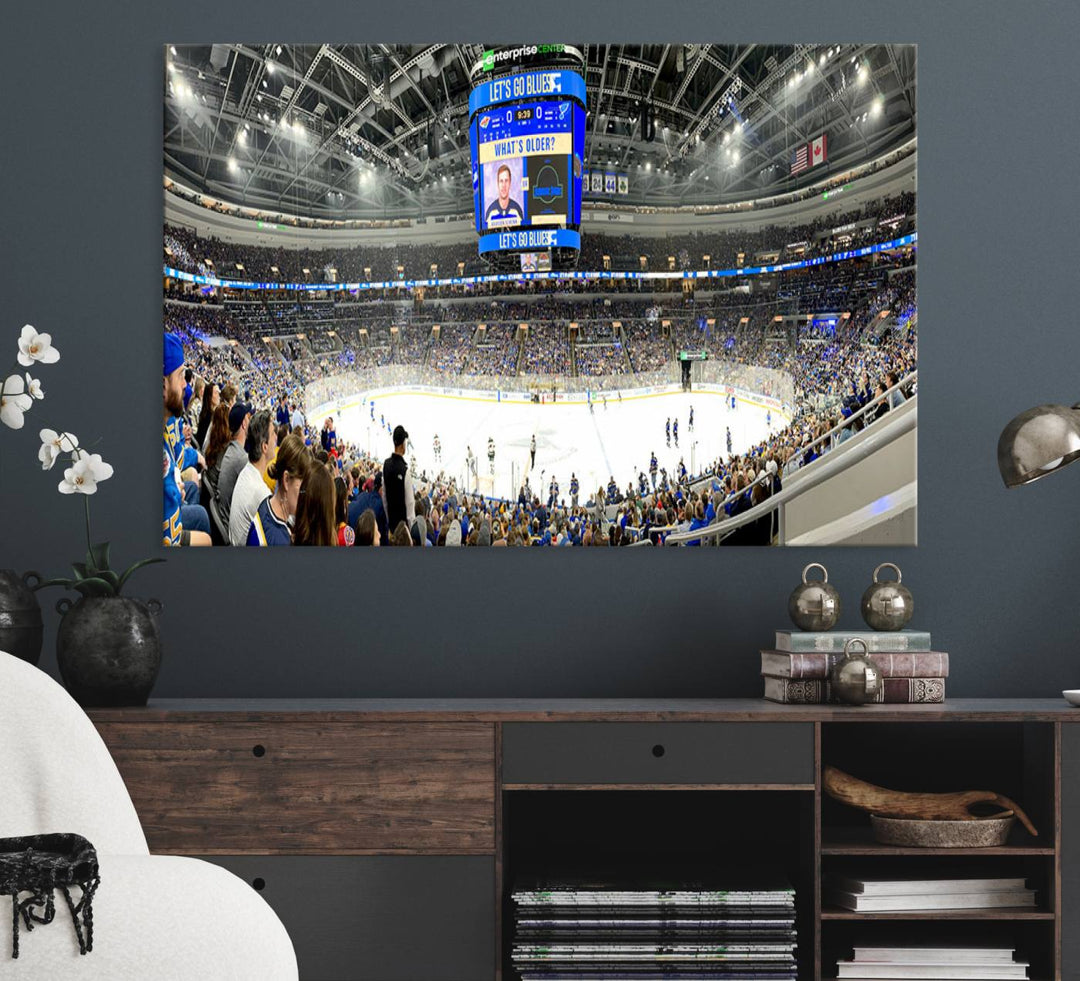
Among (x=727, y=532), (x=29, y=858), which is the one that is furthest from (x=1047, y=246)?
(x=29, y=858)

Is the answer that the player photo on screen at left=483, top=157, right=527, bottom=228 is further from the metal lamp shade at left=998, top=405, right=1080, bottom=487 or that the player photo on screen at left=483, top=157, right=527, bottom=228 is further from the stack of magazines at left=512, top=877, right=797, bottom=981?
the stack of magazines at left=512, top=877, right=797, bottom=981

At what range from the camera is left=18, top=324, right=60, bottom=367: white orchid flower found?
238 centimetres

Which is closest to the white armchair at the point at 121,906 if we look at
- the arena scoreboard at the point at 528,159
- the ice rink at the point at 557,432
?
the ice rink at the point at 557,432

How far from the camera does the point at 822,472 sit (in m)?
2.76

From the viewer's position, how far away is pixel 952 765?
8.87ft

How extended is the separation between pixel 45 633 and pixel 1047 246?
258cm

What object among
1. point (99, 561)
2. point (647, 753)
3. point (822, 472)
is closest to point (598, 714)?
point (647, 753)

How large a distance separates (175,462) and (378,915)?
116 cm

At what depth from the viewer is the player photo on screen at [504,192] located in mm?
2727

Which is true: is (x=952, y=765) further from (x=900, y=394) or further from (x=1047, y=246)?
(x=1047, y=246)

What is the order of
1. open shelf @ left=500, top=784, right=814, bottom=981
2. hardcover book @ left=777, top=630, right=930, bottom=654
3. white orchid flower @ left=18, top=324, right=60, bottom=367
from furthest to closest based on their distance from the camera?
open shelf @ left=500, top=784, right=814, bottom=981 → hardcover book @ left=777, top=630, right=930, bottom=654 → white orchid flower @ left=18, top=324, right=60, bottom=367

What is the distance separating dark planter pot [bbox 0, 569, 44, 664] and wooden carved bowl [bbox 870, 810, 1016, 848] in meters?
1.83

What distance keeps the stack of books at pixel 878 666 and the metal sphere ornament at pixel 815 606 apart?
1.7 inches

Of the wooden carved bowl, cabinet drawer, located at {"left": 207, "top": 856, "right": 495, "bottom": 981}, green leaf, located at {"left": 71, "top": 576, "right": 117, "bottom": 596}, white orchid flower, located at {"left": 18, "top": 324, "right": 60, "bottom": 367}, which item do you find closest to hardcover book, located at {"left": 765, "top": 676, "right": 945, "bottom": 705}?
the wooden carved bowl
